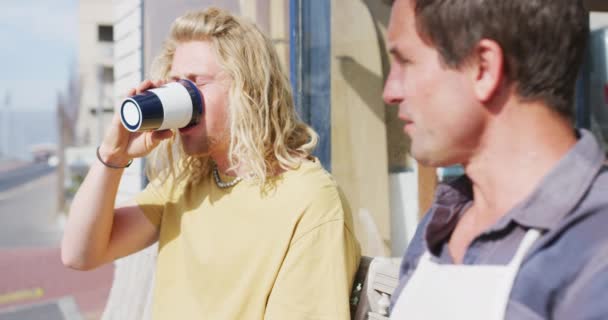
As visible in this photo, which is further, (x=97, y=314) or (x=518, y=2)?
(x=97, y=314)

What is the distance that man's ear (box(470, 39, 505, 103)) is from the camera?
0.90 m

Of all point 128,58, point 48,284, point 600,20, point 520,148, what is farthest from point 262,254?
point 48,284

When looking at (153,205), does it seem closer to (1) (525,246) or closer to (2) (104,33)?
(1) (525,246)

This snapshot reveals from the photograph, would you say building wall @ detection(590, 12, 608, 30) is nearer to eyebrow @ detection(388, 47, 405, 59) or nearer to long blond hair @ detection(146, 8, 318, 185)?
long blond hair @ detection(146, 8, 318, 185)

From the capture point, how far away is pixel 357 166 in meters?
3.79

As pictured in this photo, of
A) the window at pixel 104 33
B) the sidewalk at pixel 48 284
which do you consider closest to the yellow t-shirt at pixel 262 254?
the sidewalk at pixel 48 284

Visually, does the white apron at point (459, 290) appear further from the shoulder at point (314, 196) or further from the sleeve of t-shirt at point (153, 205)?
the sleeve of t-shirt at point (153, 205)

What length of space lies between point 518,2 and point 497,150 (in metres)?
0.21

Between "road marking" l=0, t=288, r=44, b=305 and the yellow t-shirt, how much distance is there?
18.2ft

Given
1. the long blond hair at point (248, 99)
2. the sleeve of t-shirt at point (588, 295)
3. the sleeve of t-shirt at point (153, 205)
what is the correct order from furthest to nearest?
the sleeve of t-shirt at point (153, 205) → the long blond hair at point (248, 99) → the sleeve of t-shirt at point (588, 295)

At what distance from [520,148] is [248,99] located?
1127 mm

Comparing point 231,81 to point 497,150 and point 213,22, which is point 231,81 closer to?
point 213,22

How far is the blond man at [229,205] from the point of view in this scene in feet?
5.54

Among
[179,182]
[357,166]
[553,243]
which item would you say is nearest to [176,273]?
[179,182]
